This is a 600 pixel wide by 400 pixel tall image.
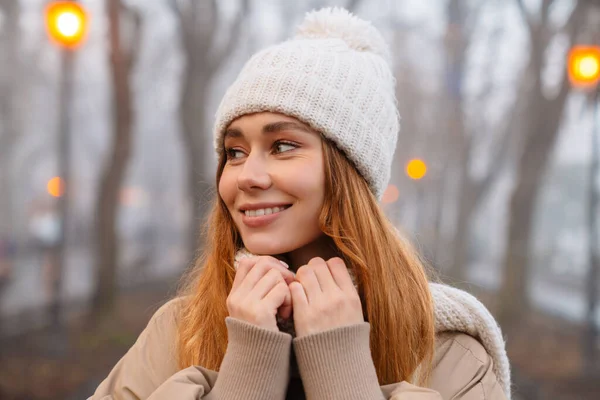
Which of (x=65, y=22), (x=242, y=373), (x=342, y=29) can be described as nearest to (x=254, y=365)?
(x=242, y=373)

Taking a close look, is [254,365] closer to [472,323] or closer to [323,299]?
[323,299]

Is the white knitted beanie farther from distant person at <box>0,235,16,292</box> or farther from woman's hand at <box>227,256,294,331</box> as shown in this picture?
distant person at <box>0,235,16,292</box>

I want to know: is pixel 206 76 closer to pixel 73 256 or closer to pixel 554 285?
pixel 73 256

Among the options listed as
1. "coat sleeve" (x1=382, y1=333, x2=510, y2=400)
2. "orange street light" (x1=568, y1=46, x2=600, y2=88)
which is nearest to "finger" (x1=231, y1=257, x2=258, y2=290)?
"coat sleeve" (x1=382, y1=333, x2=510, y2=400)

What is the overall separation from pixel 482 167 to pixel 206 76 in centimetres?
467

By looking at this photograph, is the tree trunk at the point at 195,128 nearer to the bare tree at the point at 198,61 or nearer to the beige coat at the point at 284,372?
the bare tree at the point at 198,61

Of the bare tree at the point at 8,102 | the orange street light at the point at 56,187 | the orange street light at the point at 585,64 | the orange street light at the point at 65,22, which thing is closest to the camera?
the orange street light at the point at 65,22

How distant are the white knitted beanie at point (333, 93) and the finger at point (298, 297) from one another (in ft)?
1.53

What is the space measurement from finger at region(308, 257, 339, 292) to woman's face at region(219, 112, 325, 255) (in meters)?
0.13

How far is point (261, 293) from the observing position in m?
1.41

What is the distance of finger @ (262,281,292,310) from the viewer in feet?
4.56

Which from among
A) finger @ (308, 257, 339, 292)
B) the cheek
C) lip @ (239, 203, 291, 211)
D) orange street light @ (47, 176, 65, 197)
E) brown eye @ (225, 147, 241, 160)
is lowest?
orange street light @ (47, 176, 65, 197)

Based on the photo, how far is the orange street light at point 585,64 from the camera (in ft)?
21.4

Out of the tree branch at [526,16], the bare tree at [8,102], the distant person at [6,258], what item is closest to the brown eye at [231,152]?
the tree branch at [526,16]
